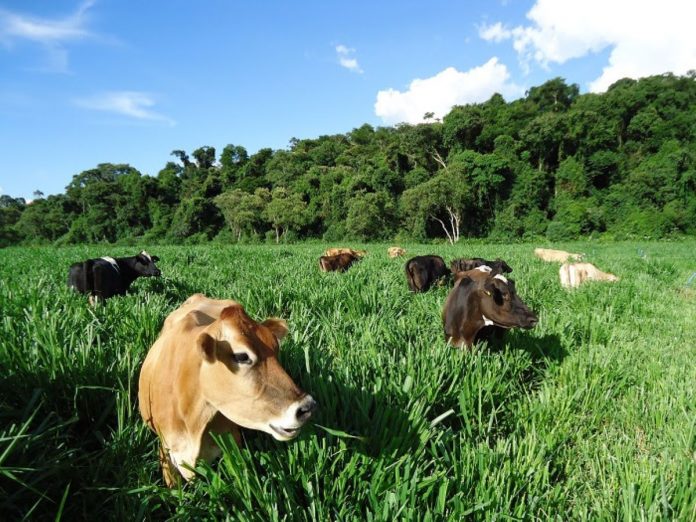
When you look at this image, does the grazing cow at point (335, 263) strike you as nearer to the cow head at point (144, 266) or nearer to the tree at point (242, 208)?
the cow head at point (144, 266)

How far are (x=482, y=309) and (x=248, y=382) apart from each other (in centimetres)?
276

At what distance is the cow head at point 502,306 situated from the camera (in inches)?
136

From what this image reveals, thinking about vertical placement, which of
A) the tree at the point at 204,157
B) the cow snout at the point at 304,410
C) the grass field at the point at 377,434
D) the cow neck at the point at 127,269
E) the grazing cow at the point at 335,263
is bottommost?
the grass field at the point at 377,434

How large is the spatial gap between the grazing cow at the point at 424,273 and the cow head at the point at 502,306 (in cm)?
342

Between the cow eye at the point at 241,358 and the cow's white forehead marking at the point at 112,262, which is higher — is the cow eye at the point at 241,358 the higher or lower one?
the lower one

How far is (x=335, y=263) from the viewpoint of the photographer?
11.0 meters

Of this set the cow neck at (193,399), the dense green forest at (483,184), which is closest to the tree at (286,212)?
the dense green forest at (483,184)

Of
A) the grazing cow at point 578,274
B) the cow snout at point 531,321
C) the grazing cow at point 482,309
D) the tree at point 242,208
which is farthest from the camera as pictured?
the tree at point 242,208

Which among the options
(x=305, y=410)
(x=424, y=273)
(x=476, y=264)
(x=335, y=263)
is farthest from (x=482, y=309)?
(x=335, y=263)

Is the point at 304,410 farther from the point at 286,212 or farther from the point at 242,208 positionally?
Result: the point at 242,208

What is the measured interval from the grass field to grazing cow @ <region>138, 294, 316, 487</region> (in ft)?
0.43

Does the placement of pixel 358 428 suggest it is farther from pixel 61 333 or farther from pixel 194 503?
pixel 61 333

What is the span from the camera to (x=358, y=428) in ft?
6.93

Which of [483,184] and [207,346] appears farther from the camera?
[483,184]
